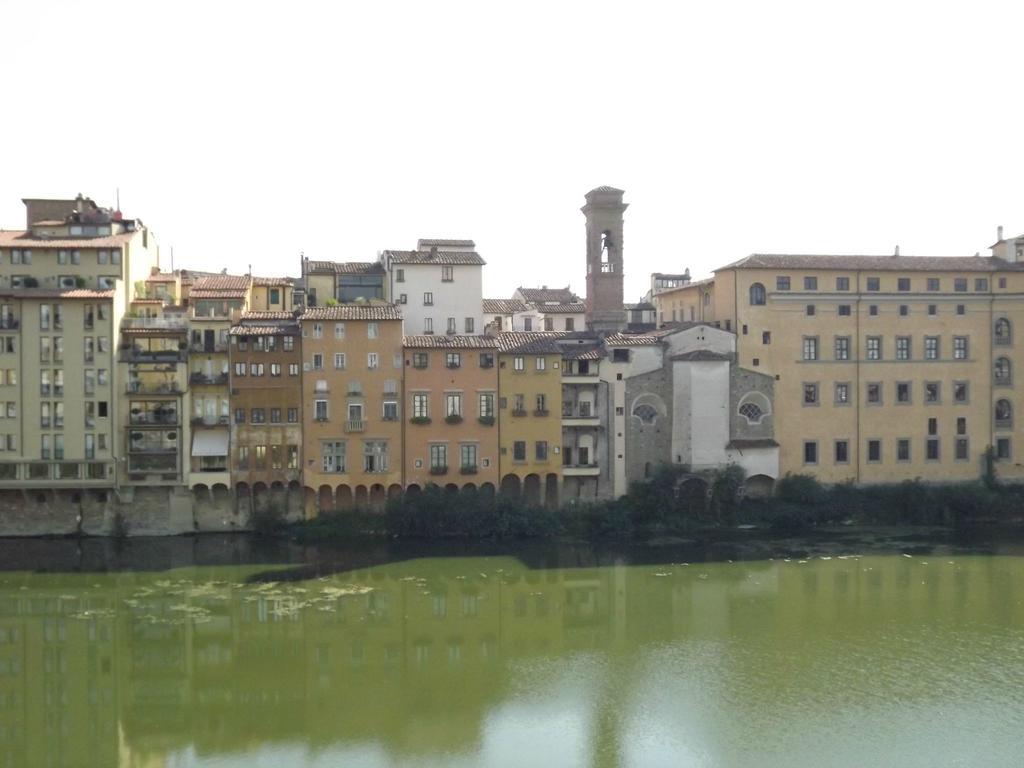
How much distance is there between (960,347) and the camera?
42.7 meters

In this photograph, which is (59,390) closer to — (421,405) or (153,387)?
(153,387)

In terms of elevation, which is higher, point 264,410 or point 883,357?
point 883,357

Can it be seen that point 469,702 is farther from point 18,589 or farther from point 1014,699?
point 18,589

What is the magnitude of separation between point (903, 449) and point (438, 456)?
55.3 feet

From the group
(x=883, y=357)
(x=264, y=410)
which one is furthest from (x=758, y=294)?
(x=264, y=410)

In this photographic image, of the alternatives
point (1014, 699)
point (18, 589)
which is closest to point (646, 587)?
point (1014, 699)

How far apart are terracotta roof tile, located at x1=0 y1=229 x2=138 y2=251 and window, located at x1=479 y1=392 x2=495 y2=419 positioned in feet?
41.8

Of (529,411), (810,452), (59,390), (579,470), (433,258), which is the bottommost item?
(579,470)

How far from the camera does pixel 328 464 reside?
125 feet

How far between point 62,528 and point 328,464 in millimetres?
8651

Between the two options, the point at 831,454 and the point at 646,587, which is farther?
the point at 831,454

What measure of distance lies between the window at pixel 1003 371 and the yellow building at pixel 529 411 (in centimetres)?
1666

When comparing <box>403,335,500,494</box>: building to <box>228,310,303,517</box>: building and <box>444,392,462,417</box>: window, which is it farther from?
<box>228,310,303,517</box>: building

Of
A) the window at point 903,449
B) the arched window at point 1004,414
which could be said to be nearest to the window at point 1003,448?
the arched window at point 1004,414
